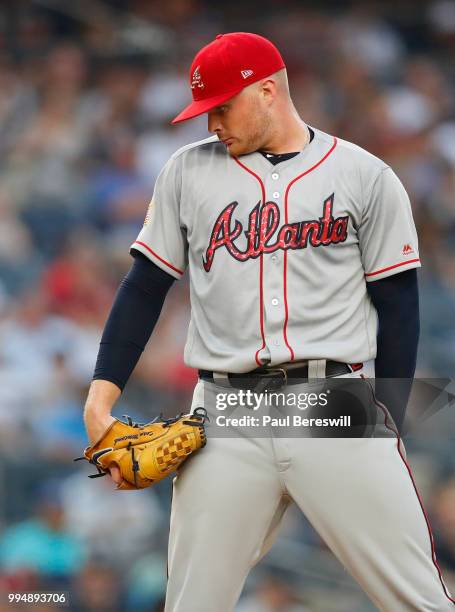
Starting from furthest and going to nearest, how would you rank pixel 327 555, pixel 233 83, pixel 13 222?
pixel 13 222 → pixel 327 555 → pixel 233 83

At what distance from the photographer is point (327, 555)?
455 cm

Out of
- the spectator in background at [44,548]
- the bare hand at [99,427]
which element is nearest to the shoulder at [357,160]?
the bare hand at [99,427]

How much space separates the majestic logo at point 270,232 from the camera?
7.68 feet

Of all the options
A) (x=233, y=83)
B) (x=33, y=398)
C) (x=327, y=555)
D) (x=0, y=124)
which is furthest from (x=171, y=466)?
(x=0, y=124)

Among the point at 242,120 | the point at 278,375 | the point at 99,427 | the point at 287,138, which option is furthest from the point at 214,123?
the point at 99,427

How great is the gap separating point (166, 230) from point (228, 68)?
0.40m

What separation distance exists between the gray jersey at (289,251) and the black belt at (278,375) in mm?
32

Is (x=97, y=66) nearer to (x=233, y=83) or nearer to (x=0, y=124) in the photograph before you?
(x=0, y=124)

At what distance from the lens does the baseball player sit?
2.25 m

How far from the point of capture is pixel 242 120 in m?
2.37

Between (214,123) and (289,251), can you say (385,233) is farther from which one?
(214,123)

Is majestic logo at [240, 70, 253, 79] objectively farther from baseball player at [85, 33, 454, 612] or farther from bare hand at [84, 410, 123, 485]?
bare hand at [84, 410, 123, 485]

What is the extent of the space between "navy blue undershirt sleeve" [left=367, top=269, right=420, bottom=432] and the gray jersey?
0.11 feet

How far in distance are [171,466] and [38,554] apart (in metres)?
2.61
